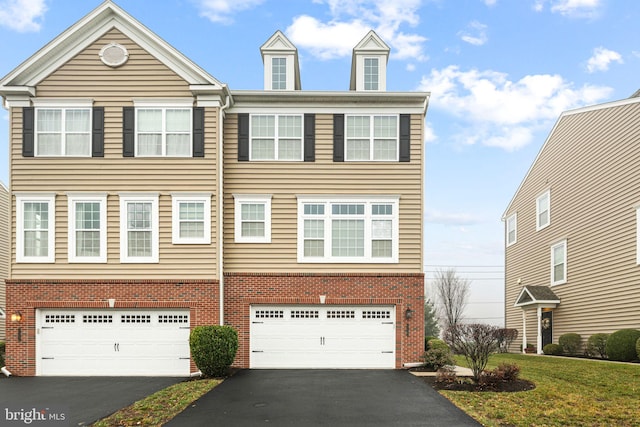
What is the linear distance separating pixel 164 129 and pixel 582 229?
55.5ft

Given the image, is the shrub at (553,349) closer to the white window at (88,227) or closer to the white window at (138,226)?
the white window at (138,226)

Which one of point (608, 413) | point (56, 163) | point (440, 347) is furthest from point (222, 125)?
point (608, 413)

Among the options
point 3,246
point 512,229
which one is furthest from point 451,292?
A: point 3,246

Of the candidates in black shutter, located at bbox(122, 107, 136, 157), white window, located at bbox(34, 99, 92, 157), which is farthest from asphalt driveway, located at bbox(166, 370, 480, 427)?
white window, located at bbox(34, 99, 92, 157)

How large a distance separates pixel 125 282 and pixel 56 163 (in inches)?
159

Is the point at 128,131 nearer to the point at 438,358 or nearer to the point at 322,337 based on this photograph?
the point at 322,337

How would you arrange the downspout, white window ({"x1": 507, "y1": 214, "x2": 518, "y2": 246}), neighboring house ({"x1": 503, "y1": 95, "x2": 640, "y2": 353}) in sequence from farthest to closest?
white window ({"x1": 507, "y1": 214, "x2": 518, "y2": 246}) < neighboring house ({"x1": 503, "y1": 95, "x2": 640, "y2": 353}) < the downspout

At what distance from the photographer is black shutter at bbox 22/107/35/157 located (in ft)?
58.1

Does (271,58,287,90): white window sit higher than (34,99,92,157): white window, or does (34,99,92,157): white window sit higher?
(271,58,287,90): white window

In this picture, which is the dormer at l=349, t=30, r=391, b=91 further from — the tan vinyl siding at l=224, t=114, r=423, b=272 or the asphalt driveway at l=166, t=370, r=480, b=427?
the asphalt driveway at l=166, t=370, r=480, b=427

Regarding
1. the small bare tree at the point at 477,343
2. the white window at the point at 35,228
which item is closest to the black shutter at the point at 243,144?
the white window at the point at 35,228

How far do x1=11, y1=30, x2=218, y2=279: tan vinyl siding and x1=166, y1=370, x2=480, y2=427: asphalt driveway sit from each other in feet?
14.2

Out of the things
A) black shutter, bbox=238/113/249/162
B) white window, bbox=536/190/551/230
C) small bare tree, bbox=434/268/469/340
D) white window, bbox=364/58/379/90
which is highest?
white window, bbox=364/58/379/90

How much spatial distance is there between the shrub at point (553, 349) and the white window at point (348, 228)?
11.3 meters
